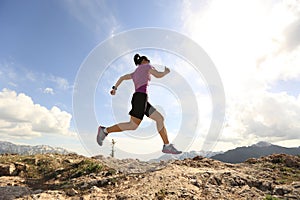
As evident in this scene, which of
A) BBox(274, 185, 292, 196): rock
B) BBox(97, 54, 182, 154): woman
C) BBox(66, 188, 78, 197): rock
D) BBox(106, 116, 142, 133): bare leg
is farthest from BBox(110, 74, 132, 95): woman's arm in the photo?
BBox(274, 185, 292, 196): rock

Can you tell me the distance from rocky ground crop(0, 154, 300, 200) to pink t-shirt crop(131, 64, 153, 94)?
288 centimetres

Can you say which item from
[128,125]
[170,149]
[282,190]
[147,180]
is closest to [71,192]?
[147,180]

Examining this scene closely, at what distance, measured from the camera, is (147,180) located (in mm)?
7430

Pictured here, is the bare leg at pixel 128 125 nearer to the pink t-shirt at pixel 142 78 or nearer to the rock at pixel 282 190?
the pink t-shirt at pixel 142 78

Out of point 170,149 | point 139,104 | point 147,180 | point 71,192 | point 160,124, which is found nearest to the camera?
point 71,192

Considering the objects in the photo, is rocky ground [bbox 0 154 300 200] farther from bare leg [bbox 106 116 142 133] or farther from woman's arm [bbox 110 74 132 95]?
woman's arm [bbox 110 74 132 95]

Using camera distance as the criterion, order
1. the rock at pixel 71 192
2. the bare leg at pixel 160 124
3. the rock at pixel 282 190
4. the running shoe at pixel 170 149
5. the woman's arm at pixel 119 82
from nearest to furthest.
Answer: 1. the rock at pixel 71 192
2. the rock at pixel 282 190
3. the bare leg at pixel 160 124
4. the woman's arm at pixel 119 82
5. the running shoe at pixel 170 149

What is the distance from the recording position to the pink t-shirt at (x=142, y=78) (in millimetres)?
7348

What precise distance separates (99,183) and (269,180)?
5740mm

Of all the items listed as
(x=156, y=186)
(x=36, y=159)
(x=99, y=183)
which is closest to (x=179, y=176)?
(x=156, y=186)

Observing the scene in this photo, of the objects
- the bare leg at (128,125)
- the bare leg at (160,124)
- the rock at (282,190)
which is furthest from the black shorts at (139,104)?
the rock at (282,190)

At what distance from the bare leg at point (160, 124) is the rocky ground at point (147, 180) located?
3.75 feet

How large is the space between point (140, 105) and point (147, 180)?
236 cm

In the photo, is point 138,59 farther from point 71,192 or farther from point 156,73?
point 71,192
